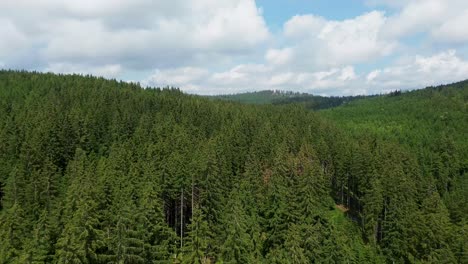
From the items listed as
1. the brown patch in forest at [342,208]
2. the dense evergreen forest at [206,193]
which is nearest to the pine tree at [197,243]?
the dense evergreen forest at [206,193]

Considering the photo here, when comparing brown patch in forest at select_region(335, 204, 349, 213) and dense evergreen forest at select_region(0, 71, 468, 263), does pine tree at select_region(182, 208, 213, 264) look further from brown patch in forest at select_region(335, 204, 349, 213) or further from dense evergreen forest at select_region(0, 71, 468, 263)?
brown patch in forest at select_region(335, 204, 349, 213)

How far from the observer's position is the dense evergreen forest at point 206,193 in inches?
1179

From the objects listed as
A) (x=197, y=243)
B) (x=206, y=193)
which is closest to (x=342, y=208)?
(x=206, y=193)

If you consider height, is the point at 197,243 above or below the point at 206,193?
above

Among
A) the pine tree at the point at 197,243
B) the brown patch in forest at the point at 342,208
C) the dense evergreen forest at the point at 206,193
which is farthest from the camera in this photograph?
the brown patch in forest at the point at 342,208

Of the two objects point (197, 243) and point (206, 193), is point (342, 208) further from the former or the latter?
point (197, 243)

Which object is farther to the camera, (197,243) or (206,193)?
(206,193)

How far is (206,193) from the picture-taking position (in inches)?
1854

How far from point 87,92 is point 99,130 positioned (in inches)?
2022

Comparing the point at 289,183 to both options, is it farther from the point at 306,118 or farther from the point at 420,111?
the point at 420,111

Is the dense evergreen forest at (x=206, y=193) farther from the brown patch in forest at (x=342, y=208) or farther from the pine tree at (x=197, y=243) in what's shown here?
the brown patch in forest at (x=342, y=208)

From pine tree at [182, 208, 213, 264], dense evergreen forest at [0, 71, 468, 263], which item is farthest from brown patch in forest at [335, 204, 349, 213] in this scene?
pine tree at [182, 208, 213, 264]

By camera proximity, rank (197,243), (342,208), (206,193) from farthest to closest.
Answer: (342,208) < (206,193) < (197,243)

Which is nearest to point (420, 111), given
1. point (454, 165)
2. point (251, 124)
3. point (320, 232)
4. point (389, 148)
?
point (454, 165)
